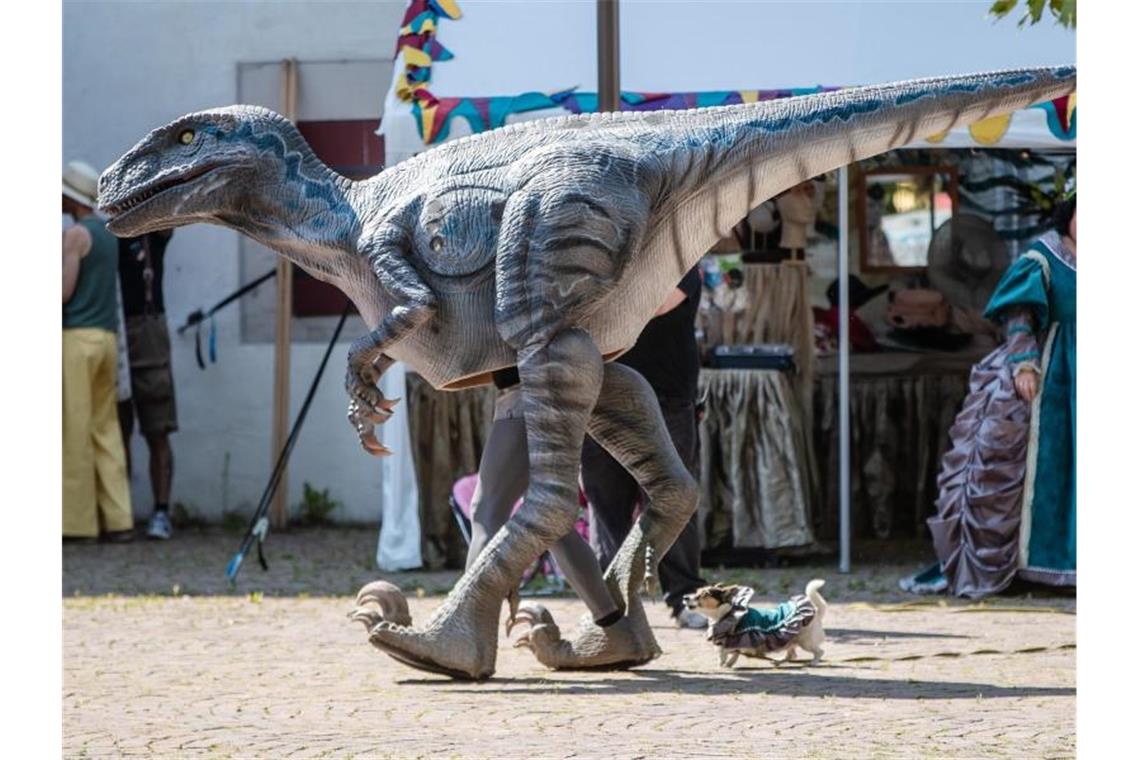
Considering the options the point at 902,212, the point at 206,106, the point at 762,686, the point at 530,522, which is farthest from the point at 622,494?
the point at 206,106

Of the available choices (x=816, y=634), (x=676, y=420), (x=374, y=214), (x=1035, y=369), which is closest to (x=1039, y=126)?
(x=1035, y=369)

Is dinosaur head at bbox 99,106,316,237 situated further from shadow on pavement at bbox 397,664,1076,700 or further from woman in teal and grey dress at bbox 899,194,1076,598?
woman in teal and grey dress at bbox 899,194,1076,598

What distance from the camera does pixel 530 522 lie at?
20.5 feet

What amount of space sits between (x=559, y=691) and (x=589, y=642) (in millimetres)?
536

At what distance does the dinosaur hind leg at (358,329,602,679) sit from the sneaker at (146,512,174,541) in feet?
23.1

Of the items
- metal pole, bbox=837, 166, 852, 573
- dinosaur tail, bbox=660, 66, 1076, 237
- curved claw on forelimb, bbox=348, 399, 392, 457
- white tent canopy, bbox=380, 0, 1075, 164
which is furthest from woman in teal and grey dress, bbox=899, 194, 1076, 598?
curved claw on forelimb, bbox=348, 399, 392, 457

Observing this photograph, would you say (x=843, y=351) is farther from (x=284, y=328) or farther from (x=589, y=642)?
(x=284, y=328)

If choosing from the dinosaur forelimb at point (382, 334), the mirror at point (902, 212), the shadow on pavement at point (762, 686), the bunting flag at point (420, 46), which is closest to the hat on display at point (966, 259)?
the mirror at point (902, 212)

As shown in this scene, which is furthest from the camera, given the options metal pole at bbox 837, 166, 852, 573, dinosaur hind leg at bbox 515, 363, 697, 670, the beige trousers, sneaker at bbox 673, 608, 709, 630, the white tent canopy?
the beige trousers

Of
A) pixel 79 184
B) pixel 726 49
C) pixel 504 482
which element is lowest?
pixel 504 482

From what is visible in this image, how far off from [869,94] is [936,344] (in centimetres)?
638

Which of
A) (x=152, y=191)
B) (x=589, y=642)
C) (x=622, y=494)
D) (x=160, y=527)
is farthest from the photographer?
(x=160, y=527)

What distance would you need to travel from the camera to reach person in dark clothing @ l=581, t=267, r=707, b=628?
823cm

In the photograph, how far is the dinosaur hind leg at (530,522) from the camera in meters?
6.12
